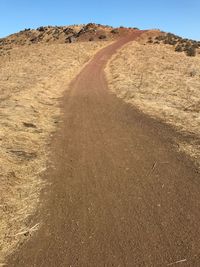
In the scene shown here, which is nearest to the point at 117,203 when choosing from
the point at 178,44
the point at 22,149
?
the point at 22,149

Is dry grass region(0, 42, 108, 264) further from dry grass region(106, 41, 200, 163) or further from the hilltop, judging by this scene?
the hilltop

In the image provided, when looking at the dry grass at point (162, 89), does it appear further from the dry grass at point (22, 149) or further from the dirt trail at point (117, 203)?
the dry grass at point (22, 149)

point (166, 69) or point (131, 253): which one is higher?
point (131, 253)

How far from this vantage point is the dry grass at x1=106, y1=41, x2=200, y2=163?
13445mm

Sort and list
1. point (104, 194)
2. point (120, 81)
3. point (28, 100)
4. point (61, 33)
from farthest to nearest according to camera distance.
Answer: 1. point (61, 33)
2. point (120, 81)
3. point (28, 100)
4. point (104, 194)

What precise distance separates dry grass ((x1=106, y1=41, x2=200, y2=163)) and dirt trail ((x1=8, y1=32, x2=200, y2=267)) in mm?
982

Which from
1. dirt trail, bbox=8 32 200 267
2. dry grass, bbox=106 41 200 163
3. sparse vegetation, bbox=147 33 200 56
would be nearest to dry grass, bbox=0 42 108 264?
dirt trail, bbox=8 32 200 267

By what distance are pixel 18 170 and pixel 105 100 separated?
10.1 metres

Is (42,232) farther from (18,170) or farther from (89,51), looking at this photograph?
(89,51)

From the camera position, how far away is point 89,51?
152ft

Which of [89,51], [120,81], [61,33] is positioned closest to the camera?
[120,81]

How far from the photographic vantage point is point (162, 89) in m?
21.7

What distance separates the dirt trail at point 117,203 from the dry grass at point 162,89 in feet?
3.22

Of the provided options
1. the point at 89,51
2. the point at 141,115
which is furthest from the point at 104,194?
the point at 89,51
